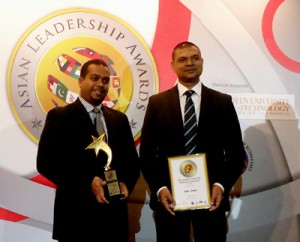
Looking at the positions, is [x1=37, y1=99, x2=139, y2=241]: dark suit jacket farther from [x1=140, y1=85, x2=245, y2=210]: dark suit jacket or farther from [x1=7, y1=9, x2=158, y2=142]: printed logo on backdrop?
[x1=7, y1=9, x2=158, y2=142]: printed logo on backdrop

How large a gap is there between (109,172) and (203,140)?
0.59 meters

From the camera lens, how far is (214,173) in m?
2.34

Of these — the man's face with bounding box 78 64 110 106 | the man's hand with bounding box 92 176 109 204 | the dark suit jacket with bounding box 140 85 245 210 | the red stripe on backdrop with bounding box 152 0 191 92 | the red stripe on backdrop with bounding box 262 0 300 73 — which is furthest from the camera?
the red stripe on backdrop with bounding box 262 0 300 73

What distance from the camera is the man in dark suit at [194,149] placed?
2293mm

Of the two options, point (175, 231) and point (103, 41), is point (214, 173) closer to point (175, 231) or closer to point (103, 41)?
point (175, 231)

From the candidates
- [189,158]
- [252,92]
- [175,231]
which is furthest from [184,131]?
[252,92]

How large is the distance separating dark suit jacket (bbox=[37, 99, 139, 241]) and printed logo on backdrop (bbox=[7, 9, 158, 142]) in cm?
48

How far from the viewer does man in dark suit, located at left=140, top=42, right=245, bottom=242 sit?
2.29 metres

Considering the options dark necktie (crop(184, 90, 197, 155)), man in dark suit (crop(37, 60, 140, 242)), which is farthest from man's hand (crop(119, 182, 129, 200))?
dark necktie (crop(184, 90, 197, 155))

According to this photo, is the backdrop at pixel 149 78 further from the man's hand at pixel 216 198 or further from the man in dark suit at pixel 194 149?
the man's hand at pixel 216 198

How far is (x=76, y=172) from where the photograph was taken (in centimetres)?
227

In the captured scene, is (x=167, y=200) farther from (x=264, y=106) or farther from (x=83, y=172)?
(x=264, y=106)

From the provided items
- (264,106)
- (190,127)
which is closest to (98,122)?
(190,127)

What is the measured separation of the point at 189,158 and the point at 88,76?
32.3 inches
